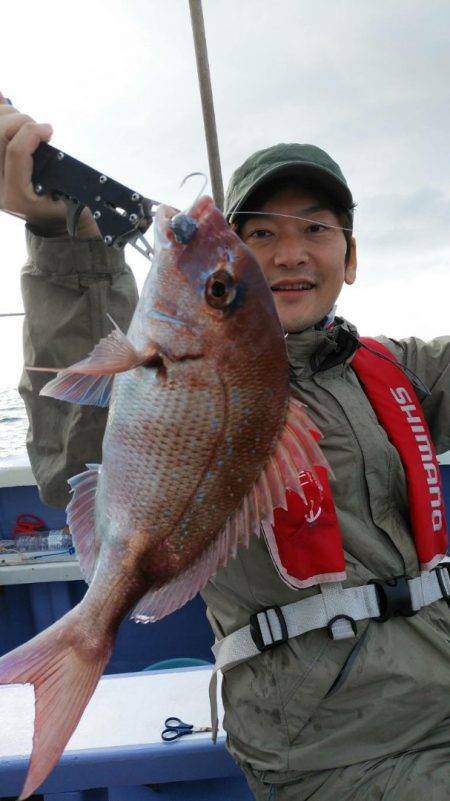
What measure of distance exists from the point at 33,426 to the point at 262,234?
99 cm

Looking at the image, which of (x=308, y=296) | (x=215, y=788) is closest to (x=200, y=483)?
(x=308, y=296)

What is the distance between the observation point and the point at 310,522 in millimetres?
1768

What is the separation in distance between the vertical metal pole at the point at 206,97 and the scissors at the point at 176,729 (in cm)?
271

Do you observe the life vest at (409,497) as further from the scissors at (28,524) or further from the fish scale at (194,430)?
the scissors at (28,524)

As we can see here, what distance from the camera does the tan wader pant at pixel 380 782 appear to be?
160cm

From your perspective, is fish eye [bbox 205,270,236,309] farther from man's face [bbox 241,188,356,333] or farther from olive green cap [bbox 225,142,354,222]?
olive green cap [bbox 225,142,354,222]

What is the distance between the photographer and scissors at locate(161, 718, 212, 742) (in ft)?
6.66

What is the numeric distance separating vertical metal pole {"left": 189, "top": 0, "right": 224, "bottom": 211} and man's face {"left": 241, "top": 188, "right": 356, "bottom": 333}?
1603mm

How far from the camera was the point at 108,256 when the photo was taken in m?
1.80

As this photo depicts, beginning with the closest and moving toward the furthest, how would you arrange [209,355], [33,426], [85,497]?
[209,355], [85,497], [33,426]

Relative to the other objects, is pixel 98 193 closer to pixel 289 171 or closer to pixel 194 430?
pixel 194 430

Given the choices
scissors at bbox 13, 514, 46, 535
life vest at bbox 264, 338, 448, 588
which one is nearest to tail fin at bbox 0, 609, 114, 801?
life vest at bbox 264, 338, 448, 588

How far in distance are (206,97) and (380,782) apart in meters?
3.47

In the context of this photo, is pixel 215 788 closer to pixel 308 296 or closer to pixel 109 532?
pixel 109 532
